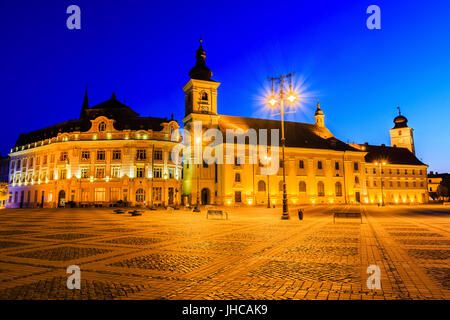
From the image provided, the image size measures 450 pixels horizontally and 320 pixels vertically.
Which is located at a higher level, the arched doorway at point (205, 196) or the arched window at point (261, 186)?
the arched window at point (261, 186)

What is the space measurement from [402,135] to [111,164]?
86731mm

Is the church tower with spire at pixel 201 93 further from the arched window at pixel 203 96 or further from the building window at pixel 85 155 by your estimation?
the building window at pixel 85 155

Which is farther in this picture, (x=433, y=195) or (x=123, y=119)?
(x=433, y=195)

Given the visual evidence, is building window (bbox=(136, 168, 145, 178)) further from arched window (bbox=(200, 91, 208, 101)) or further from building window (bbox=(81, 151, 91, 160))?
arched window (bbox=(200, 91, 208, 101))

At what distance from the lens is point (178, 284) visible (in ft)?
19.4

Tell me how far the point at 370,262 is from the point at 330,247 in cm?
239

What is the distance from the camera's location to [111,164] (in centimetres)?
5181

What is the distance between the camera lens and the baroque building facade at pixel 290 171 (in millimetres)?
53125

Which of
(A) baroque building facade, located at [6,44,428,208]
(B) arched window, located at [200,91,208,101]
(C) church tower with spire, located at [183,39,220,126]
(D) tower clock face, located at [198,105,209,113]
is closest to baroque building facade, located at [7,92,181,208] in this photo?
(A) baroque building facade, located at [6,44,428,208]

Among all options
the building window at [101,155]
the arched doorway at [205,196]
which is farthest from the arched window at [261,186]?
the building window at [101,155]

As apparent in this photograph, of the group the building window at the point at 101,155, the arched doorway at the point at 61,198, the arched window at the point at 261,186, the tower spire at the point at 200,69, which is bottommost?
the arched doorway at the point at 61,198

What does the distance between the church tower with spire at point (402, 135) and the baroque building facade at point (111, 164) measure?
7388cm
